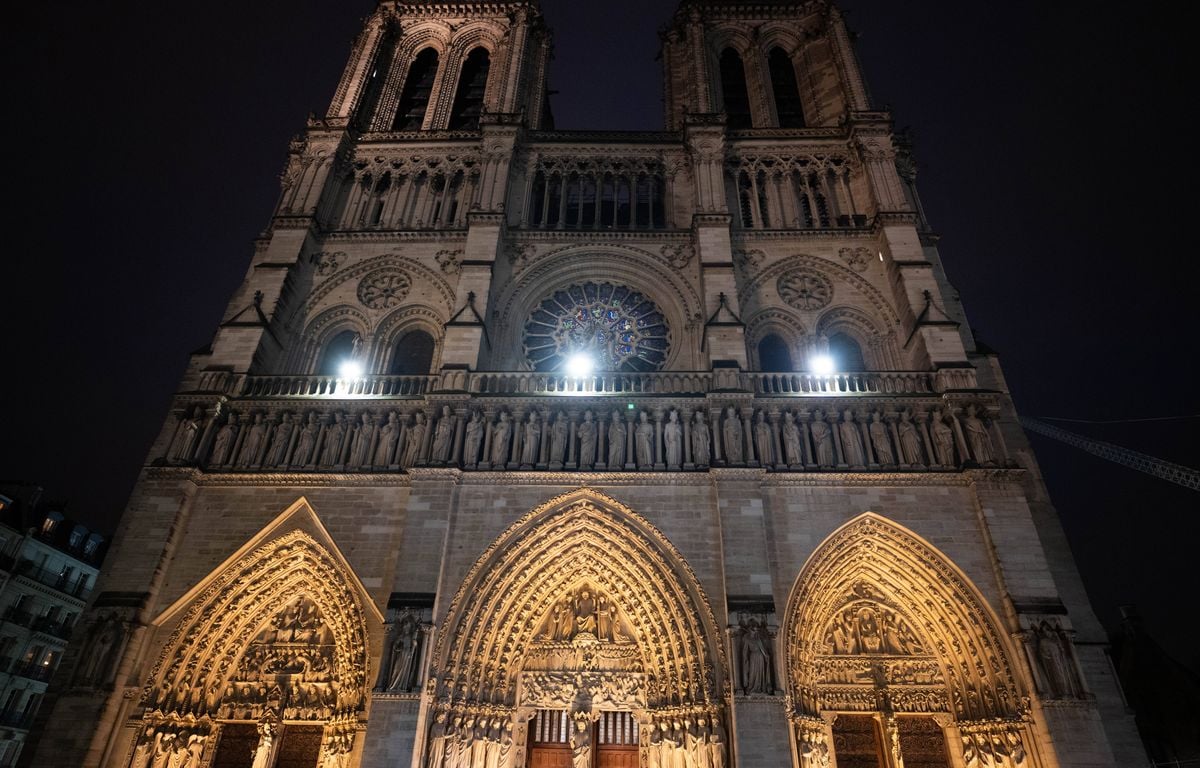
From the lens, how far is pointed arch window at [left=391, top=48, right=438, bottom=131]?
64.3 feet

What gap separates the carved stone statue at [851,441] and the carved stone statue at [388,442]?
8021 mm

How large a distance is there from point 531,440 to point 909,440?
6.70m

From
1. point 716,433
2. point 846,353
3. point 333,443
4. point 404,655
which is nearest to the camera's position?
point 404,655

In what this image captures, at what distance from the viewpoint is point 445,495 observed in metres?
11.1

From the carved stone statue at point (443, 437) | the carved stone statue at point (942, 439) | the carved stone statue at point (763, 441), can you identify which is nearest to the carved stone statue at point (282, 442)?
the carved stone statue at point (443, 437)

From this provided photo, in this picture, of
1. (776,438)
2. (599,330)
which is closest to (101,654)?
(599,330)

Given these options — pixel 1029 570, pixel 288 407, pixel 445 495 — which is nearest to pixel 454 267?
pixel 288 407

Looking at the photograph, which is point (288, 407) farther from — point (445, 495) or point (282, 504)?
point (445, 495)

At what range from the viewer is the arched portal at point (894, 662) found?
9.88m

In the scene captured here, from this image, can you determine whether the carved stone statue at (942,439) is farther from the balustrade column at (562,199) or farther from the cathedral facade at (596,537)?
the balustrade column at (562,199)

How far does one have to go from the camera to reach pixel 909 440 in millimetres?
11805

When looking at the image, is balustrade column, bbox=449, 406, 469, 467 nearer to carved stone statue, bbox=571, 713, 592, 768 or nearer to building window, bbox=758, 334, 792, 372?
carved stone statue, bbox=571, 713, 592, 768

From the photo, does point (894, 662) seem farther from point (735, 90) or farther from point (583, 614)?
point (735, 90)

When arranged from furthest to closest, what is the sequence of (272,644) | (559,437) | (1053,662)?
(559,437)
(272,644)
(1053,662)
